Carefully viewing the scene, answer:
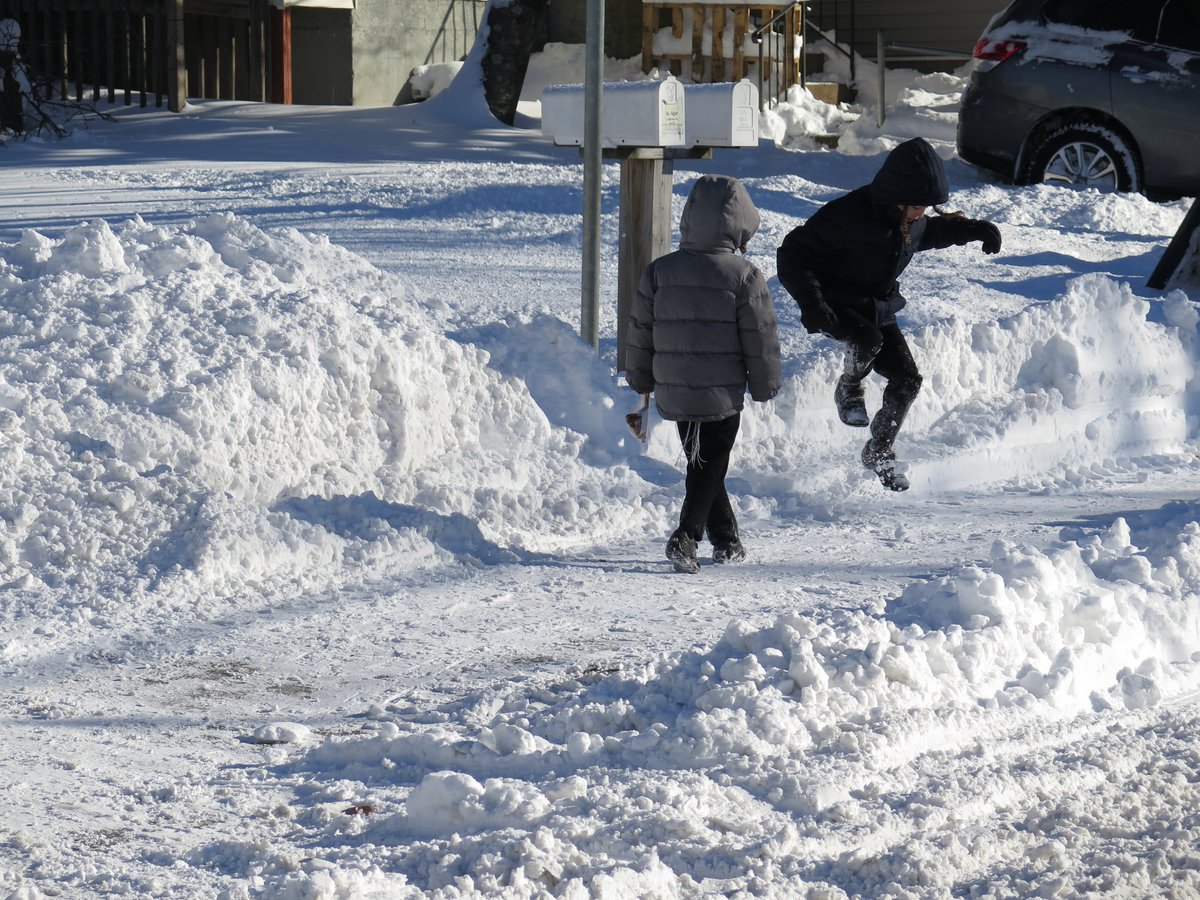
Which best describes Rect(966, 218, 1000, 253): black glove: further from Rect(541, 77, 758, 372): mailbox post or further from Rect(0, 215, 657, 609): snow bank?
Rect(0, 215, 657, 609): snow bank

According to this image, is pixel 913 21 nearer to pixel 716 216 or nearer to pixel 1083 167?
pixel 1083 167

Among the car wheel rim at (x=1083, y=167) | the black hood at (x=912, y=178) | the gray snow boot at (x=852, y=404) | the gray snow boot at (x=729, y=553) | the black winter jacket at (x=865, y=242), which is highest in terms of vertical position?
the black hood at (x=912, y=178)

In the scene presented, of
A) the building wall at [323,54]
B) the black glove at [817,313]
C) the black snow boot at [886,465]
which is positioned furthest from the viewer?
the building wall at [323,54]

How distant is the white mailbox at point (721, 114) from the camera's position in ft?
23.6

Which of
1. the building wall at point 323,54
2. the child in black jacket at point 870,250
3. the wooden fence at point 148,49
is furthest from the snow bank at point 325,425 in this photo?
the building wall at point 323,54

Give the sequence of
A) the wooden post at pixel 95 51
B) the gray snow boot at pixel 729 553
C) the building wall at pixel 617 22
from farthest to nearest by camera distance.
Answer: the building wall at pixel 617 22, the wooden post at pixel 95 51, the gray snow boot at pixel 729 553

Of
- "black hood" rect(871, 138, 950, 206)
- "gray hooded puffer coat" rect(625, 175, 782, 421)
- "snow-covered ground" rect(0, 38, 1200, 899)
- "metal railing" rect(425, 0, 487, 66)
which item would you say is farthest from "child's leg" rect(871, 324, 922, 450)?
"metal railing" rect(425, 0, 487, 66)

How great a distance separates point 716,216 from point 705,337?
42cm

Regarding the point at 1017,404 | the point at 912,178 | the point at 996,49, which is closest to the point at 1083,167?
the point at 996,49

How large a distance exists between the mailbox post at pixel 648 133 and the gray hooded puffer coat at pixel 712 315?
1438 mm

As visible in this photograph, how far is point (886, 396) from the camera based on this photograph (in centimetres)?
682

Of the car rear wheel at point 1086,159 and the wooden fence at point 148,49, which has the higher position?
the wooden fence at point 148,49

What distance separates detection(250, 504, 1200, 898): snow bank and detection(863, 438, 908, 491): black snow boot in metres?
1.79

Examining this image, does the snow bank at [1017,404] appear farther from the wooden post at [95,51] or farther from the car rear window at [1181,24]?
the wooden post at [95,51]
